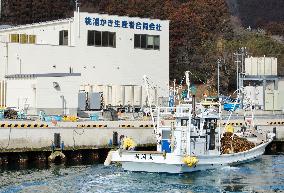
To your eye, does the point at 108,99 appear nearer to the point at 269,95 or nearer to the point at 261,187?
the point at 269,95

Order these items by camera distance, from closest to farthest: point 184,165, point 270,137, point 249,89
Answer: point 184,165, point 270,137, point 249,89

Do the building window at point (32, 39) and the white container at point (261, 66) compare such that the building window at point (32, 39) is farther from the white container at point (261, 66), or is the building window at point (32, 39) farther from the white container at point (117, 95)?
the white container at point (261, 66)

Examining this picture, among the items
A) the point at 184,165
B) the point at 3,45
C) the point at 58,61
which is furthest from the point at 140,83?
the point at 184,165

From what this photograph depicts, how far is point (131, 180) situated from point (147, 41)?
38.7 meters

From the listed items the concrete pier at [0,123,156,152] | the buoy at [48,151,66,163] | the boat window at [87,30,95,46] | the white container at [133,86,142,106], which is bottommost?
the buoy at [48,151,66,163]

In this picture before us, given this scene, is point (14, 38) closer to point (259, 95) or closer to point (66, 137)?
point (66, 137)

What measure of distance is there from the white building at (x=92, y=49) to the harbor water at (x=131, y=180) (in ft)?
77.2

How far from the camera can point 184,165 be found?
163ft

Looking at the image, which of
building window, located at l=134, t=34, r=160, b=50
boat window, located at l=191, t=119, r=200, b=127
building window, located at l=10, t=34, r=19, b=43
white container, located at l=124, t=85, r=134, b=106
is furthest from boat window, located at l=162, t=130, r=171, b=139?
building window, located at l=10, t=34, r=19, b=43

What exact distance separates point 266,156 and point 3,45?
29.7 m

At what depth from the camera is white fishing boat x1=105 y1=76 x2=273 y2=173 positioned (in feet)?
162

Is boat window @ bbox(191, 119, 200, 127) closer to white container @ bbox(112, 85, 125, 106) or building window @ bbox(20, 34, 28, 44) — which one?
white container @ bbox(112, 85, 125, 106)

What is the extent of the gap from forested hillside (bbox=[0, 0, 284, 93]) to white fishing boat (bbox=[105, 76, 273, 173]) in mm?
64184

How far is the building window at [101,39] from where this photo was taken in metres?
79.6
